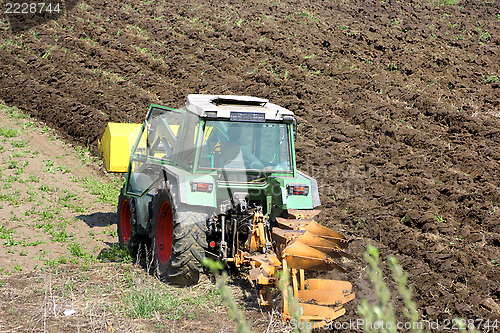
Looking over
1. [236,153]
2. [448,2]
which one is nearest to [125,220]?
[236,153]

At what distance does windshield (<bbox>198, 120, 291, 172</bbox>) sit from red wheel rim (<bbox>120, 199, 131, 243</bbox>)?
2.40 metres

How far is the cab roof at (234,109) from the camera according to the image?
533cm

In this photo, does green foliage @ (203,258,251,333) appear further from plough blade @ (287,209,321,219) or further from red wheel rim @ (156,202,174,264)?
red wheel rim @ (156,202,174,264)

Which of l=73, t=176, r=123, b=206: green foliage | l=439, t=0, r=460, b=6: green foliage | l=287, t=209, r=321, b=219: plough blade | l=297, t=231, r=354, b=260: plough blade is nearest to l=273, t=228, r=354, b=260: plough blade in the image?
l=297, t=231, r=354, b=260: plough blade

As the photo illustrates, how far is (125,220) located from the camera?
24.1 feet

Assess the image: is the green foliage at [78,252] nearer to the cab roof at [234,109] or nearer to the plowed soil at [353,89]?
the cab roof at [234,109]

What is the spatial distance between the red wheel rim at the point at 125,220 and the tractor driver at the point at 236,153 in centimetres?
246

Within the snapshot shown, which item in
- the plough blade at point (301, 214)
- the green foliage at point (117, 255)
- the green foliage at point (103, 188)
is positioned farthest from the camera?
the green foliage at point (103, 188)

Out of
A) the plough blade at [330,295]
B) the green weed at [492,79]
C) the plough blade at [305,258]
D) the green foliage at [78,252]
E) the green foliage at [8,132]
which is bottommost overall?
the green foliage at [78,252]

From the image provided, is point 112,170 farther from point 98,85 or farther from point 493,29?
point 493,29

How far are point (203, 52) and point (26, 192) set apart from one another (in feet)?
29.4

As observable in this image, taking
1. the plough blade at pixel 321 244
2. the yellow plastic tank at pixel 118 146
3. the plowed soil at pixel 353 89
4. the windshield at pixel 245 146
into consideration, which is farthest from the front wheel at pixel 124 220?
the plowed soil at pixel 353 89

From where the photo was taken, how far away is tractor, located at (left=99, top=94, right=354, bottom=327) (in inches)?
180

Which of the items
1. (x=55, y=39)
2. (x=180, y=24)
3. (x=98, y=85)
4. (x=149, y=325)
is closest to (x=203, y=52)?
(x=180, y=24)
